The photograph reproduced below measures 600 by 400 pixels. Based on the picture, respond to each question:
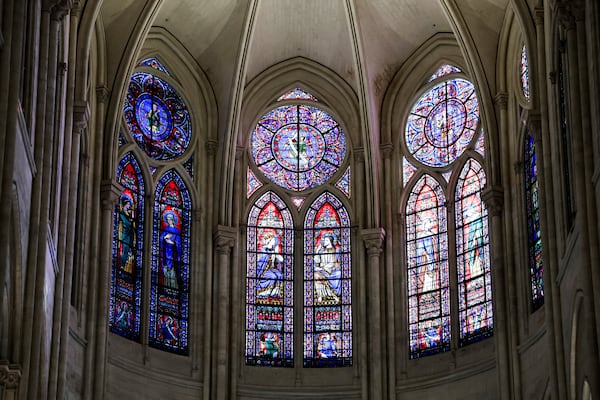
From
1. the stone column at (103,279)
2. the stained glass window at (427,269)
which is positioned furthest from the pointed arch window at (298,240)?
the stone column at (103,279)

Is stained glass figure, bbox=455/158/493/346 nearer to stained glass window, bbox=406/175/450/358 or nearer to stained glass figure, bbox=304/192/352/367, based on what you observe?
stained glass window, bbox=406/175/450/358

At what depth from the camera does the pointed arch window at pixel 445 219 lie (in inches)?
1093

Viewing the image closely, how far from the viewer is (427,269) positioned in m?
28.7

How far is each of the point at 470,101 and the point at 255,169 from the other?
450cm

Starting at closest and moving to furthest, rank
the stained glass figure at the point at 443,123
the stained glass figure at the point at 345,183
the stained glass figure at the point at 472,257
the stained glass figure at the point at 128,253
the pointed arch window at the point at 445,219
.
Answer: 1. the stained glass figure at the point at 128,253
2. the stained glass figure at the point at 472,257
3. the pointed arch window at the point at 445,219
4. the stained glass figure at the point at 443,123
5. the stained glass figure at the point at 345,183

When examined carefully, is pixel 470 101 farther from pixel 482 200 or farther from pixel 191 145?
pixel 191 145

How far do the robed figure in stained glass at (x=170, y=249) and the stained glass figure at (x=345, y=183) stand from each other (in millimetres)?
3474

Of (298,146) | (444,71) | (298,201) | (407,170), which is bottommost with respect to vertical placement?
(298,201)

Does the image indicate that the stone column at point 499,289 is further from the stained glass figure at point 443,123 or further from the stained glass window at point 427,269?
the stained glass figure at point 443,123

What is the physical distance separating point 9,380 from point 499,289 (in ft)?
33.3

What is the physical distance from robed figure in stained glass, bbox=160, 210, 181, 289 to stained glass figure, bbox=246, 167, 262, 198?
1.82 m

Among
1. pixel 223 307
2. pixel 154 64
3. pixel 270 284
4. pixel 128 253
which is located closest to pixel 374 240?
pixel 270 284

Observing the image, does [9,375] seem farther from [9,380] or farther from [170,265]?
[170,265]

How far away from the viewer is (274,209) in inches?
1190
